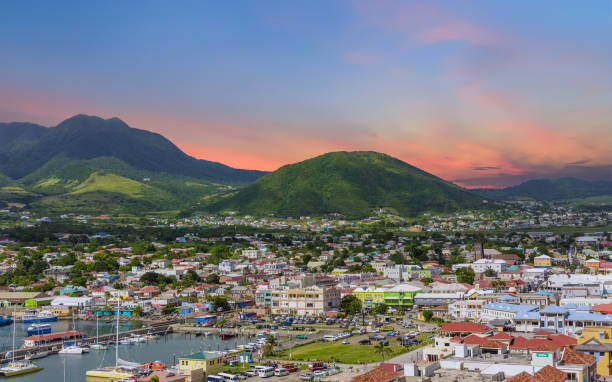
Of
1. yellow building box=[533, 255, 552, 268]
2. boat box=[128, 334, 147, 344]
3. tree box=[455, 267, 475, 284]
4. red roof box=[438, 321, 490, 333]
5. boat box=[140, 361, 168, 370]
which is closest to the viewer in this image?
red roof box=[438, 321, 490, 333]

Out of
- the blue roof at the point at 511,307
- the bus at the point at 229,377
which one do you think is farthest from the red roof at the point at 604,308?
the bus at the point at 229,377

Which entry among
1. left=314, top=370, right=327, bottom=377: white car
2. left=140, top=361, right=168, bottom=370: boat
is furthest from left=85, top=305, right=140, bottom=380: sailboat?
left=314, top=370, right=327, bottom=377: white car

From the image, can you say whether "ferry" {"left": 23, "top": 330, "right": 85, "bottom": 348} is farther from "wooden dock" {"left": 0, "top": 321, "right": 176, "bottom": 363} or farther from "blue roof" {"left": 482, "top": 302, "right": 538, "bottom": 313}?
"blue roof" {"left": 482, "top": 302, "right": 538, "bottom": 313}

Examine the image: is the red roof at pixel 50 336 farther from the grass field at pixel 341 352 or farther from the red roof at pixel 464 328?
the red roof at pixel 464 328

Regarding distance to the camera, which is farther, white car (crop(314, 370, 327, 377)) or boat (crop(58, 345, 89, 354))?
boat (crop(58, 345, 89, 354))

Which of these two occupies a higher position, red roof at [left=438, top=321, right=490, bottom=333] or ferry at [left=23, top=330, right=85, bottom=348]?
red roof at [left=438, top=321, right=490, bottom=333]

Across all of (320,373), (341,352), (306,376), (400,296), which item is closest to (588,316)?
(341,352)
